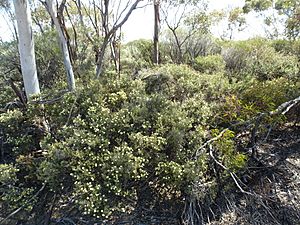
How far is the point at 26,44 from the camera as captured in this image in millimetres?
3887

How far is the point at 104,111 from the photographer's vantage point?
3.33 meters

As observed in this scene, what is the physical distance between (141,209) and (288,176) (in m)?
2.10

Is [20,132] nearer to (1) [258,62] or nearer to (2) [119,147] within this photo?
(2) [119,147]

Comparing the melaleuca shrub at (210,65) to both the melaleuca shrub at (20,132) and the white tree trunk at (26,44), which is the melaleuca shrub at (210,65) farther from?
the melaleuca shrub at (20,132)

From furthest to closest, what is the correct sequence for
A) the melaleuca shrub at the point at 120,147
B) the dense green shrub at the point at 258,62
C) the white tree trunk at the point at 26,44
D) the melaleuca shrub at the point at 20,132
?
the dense green shrub at the point at 258,62 < the white tree trunk at the point at 26,44 < the melaleuca shrub at the point at 20,132 < the melaleuca shrub at the point at 120,147

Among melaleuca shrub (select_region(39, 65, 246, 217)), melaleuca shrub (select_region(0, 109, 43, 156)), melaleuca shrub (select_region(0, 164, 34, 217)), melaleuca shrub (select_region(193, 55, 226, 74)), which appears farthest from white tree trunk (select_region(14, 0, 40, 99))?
melaleuca shrub (select_region(193, 55, 226, 74))

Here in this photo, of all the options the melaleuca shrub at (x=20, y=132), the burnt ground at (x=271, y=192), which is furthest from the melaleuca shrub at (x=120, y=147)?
the burnt ground at (x=271, y=192)

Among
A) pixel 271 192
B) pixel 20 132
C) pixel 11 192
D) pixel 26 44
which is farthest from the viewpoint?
pixel 26 44

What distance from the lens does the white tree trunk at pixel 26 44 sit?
3.76 metres

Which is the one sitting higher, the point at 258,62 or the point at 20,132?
the point at 258,62

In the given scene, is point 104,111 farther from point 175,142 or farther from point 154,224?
point 154,224

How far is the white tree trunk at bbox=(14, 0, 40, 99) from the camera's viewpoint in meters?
3.76

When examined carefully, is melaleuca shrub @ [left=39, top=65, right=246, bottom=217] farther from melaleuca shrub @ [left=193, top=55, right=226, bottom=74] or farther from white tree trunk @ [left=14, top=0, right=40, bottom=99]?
melaleuca shrub @ [left=193, top=55, right=226, bottom=74]

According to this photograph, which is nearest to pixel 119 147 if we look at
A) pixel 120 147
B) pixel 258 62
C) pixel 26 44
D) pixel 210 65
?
pixel 120 147
